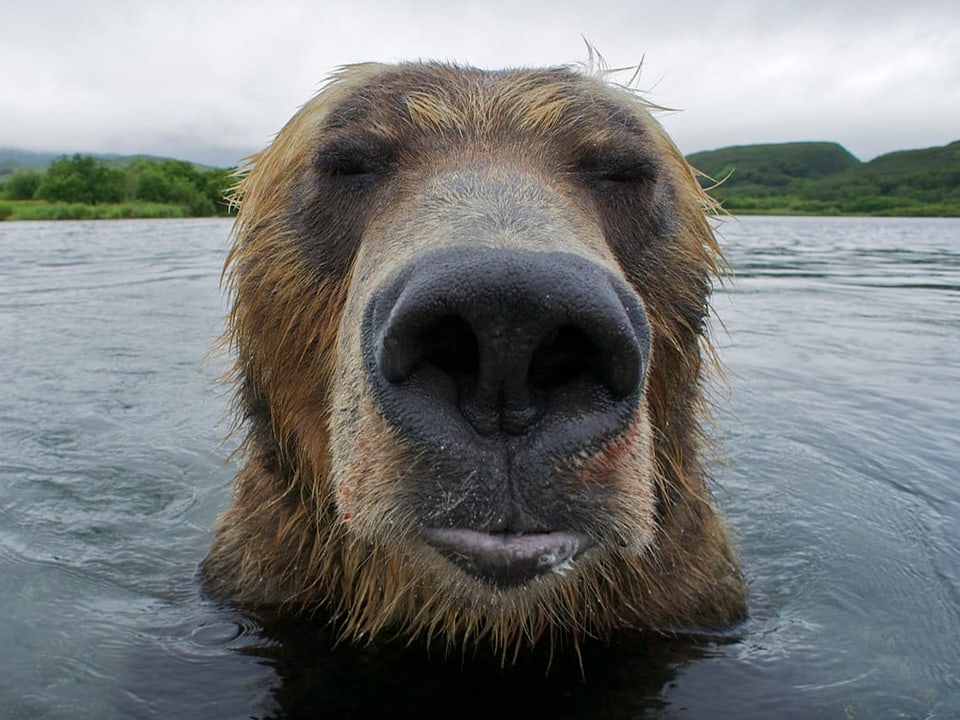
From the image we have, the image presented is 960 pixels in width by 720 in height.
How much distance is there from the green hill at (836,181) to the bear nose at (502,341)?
2092 inches

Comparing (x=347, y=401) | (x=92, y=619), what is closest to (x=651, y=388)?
(x=347, y=401)

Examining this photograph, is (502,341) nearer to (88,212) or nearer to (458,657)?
(458,657)

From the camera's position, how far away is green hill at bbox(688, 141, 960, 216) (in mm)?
93438

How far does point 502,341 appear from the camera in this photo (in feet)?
7.62

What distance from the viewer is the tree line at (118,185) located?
2803 inches

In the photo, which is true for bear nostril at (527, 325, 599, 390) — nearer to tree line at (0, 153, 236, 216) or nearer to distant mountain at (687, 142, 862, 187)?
tree line at (0, 153, 236, 216)

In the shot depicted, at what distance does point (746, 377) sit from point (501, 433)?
861 cm

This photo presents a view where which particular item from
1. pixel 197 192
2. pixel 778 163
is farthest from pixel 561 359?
pixel 778 163

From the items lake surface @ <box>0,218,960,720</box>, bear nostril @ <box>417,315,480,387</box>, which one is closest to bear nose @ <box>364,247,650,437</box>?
bear nostril @ <box>417,315,480,387</box>

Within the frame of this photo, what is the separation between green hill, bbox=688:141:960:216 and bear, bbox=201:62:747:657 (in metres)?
51.5

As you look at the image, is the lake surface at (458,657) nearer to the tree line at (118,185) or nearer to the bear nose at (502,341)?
the bear nose at (502,341)

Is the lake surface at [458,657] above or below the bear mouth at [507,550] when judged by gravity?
below

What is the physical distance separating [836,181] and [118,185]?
10635 centimetres

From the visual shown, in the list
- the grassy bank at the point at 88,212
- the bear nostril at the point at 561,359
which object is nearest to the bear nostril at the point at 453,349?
the bear nostril at the point at 561,359
